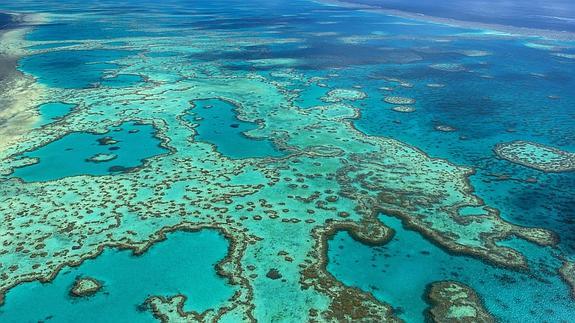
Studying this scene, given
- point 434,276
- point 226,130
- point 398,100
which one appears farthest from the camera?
point 398,100

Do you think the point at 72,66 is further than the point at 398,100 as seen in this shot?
Yes

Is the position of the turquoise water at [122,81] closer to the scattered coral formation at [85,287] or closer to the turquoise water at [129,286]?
the turquoise water at [129,286]

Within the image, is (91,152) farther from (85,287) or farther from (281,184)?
(85,287)

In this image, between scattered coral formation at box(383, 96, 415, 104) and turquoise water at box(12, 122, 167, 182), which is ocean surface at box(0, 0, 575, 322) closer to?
turquoise water at box(12, 122, 167, 182)

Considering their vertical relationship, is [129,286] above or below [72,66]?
below

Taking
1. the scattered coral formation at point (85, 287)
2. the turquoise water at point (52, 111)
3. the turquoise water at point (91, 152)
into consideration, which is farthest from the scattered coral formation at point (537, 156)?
the turquoise water at point (52, 111)

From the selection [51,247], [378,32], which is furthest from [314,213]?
[378,32]

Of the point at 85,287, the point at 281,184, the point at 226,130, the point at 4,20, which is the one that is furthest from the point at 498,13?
the point at 85,287
